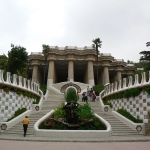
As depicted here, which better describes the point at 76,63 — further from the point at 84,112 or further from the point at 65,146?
the point at 65,146

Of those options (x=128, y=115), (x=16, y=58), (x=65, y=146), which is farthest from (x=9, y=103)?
(x=16, y=58)

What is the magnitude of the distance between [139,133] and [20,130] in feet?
28.7

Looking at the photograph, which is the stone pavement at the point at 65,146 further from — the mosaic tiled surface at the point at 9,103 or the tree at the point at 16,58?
the tree at the point at 16,58

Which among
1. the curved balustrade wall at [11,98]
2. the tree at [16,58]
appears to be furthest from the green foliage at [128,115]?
the tree at [16,58]

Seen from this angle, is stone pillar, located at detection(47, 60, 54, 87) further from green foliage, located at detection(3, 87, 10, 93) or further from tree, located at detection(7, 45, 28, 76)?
green foliage, located at detection(3, 87, 10, 93)

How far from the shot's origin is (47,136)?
37.5ft

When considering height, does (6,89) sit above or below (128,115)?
above

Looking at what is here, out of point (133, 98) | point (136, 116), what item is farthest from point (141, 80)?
point (136, 116)

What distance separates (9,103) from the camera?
632 inches

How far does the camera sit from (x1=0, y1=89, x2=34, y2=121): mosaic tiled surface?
15.2 meters

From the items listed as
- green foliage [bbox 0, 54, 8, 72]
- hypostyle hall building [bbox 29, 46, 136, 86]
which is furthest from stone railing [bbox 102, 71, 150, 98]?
green foliage [bbox 0, 54, 8, 72]

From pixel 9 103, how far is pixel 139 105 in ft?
36.9

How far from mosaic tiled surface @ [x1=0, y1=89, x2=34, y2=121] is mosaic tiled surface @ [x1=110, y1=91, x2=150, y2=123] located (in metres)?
10.1

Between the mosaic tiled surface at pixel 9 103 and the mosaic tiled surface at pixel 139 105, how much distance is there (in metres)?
10.1
